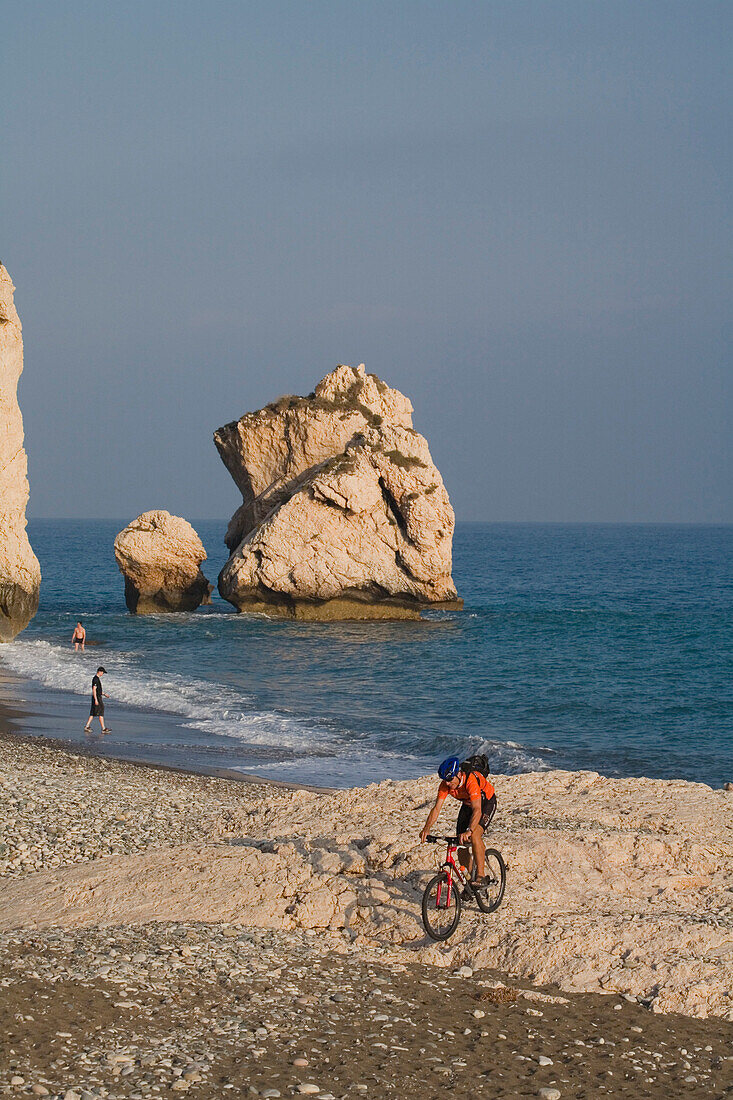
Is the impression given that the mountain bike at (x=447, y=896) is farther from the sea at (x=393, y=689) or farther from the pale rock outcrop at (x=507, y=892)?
the sea at (x=393, y=689)

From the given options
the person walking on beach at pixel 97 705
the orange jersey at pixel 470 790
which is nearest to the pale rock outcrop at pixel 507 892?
the orange jersey at pixel 470 790

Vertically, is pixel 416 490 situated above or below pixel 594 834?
above

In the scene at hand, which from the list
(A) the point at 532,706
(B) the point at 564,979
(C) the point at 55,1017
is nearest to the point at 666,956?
(B) the point at 564,979

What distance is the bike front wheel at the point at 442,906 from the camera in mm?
10852

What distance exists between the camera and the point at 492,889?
11.5 meters

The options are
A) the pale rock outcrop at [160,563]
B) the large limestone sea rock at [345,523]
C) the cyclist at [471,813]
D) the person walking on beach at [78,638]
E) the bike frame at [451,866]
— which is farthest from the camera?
the pale rock outcrop at [160,563]

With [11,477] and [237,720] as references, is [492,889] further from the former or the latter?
[11,477]

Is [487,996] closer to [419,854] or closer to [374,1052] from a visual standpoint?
[374,1052]

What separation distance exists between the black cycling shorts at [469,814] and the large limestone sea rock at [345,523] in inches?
1635

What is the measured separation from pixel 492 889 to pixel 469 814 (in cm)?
103

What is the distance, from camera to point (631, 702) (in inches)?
1312

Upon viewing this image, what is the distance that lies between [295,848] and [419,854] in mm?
1652

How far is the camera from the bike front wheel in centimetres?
1085

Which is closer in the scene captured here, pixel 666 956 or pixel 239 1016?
pixel 239 1016
